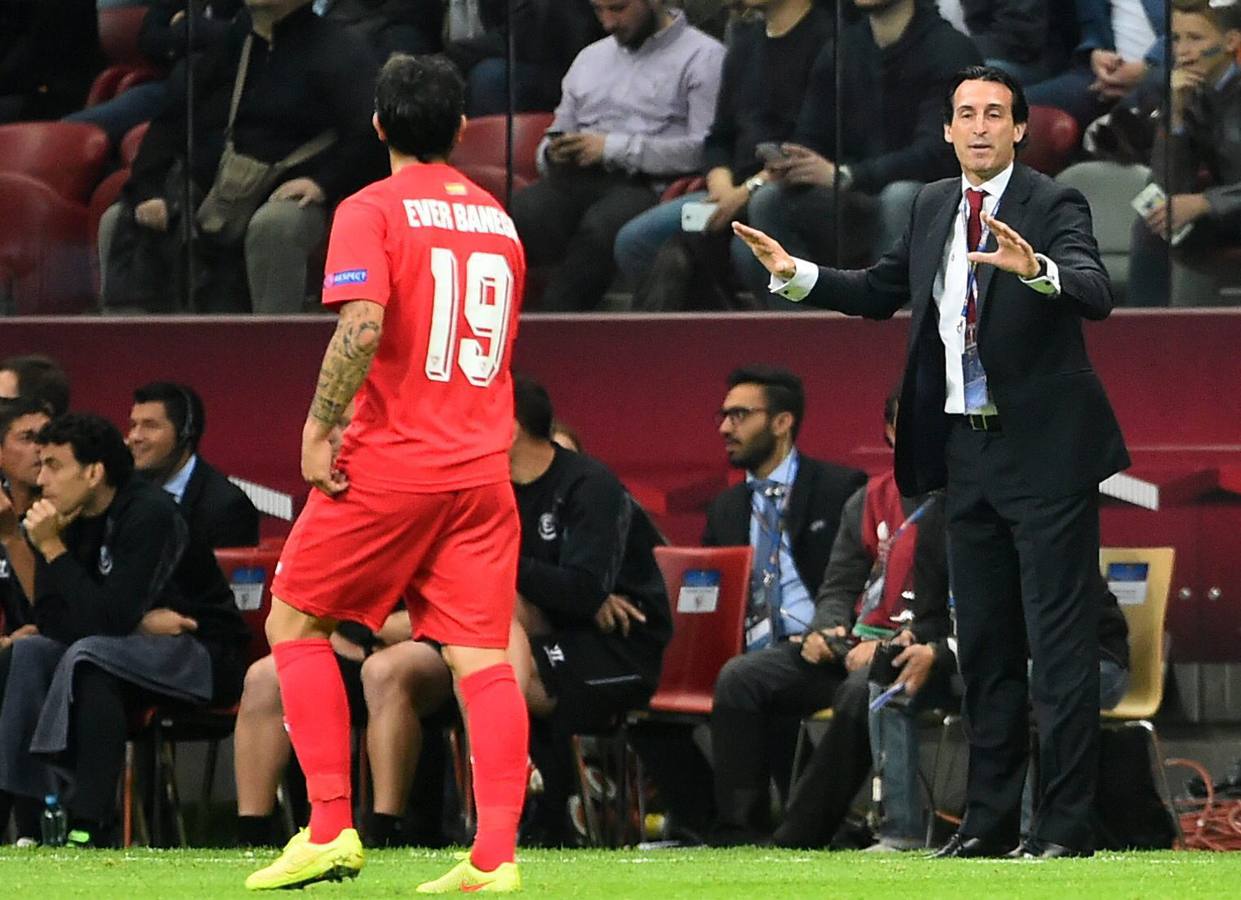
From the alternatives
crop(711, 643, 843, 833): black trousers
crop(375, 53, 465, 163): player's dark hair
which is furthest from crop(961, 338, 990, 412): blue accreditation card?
crop(711, 643, 843, 833): black trousers

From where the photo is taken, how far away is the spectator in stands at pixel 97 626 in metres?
8.23

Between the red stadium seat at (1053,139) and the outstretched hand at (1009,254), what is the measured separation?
166 inches

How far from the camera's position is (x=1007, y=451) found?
6246mm

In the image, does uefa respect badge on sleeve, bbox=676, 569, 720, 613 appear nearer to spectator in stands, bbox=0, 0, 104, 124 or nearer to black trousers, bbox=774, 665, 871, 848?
black trousers, bbox=774, 665, 871, 848

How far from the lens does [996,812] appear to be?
248 inches

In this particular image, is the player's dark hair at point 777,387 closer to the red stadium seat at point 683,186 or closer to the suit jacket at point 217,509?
the red stadium seat at point 683,186

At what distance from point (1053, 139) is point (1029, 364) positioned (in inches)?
153

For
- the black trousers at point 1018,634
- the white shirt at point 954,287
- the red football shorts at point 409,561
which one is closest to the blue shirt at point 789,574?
the black trousers at point 1018,634

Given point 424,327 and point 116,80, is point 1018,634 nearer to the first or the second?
point 424,327

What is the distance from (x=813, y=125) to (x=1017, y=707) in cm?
434

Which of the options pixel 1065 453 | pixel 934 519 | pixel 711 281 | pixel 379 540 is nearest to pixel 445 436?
pixel 379 540

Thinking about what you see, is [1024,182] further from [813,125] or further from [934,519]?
[813,125]

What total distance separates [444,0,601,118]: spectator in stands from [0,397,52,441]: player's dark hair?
212cm

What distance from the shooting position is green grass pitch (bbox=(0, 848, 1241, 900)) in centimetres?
547
